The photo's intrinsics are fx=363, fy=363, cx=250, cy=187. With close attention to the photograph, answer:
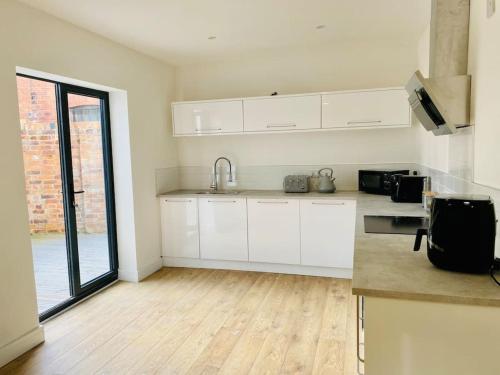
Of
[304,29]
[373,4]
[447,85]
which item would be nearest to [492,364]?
[447,85]

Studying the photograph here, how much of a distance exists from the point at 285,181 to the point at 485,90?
8.62ft

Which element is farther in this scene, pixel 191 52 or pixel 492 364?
pixel 191 52

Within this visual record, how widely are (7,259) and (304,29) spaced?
3.12 meters

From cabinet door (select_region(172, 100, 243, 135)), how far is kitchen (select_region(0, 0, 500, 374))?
0.03 metres

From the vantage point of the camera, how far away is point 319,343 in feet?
8.54

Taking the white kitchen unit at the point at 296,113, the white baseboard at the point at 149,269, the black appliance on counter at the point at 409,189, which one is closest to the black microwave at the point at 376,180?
the black appliance on counter at the point at 409,189

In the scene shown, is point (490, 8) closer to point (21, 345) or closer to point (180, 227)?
point (21, 345)

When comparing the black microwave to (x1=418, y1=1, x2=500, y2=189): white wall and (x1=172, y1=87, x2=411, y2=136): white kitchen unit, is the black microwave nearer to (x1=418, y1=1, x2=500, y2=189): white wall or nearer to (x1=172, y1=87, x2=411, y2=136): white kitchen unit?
(x1=172, y1=87, x2=411, y2=136): white kitchen unit

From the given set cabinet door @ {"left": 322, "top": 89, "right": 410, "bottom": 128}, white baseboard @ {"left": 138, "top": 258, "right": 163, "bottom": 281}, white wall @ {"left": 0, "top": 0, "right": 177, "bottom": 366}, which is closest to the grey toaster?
cabinet door @ {"left": 322, "top": 89, "right": 410, "bottom": 128}

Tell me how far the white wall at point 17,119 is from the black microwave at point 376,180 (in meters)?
2.39

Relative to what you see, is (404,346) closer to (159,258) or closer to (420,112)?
(420,112)

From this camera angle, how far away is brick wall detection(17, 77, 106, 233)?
118 inches

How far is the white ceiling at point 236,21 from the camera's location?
2.79m

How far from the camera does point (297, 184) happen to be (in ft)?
13.8
